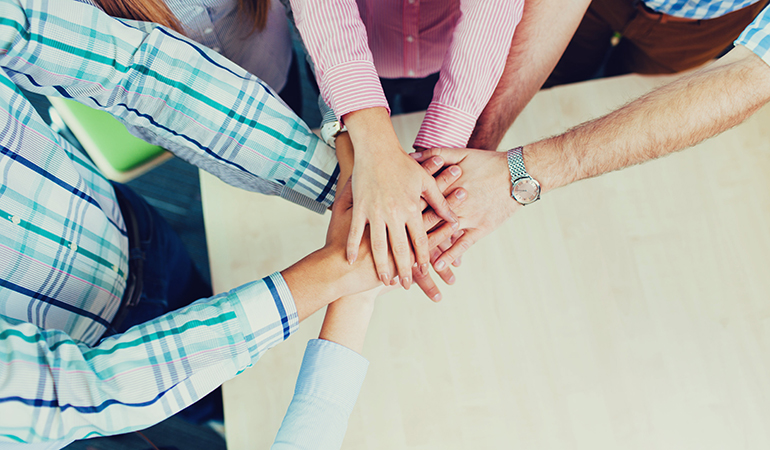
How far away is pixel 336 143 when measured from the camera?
1.00 meters

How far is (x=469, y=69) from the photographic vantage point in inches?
37.7

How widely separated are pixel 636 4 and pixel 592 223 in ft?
2.62

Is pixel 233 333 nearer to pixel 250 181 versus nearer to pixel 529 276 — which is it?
pixel 250 181

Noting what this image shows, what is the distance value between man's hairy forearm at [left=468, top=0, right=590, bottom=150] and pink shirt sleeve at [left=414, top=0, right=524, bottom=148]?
0.09 meters

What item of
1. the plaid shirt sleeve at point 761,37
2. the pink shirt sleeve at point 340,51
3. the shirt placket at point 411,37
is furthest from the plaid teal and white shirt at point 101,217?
the plaid shirt sleeve at point 761,37

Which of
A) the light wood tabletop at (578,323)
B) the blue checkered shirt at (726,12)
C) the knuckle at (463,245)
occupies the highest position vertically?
the blue checkered shirt at (726,12)

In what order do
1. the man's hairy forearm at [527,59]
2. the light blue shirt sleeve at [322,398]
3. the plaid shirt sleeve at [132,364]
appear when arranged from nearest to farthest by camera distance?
the plaid shirt sleeve at [132,364] < the light blue shirt sleeve at [322,398] < the man's hairy forearm at [527,59]

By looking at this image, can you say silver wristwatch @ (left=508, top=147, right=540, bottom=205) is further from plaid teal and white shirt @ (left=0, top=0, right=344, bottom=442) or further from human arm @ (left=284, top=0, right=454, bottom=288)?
plaid teal and white shirt @ (left=0, top=0, right=344, bottom=442)

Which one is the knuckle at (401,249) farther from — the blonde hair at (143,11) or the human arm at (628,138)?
the blonde hair at (143,11)

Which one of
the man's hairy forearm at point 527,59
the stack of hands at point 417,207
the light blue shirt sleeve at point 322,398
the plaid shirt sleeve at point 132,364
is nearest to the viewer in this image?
the plaid shirt sleeve at point 132,364

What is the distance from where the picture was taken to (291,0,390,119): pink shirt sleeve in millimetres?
896

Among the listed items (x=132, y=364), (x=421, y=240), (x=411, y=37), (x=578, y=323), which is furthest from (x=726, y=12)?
(x=132, y=364)

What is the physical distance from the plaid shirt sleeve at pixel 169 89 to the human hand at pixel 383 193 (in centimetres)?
12

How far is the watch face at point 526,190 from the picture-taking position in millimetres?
954
